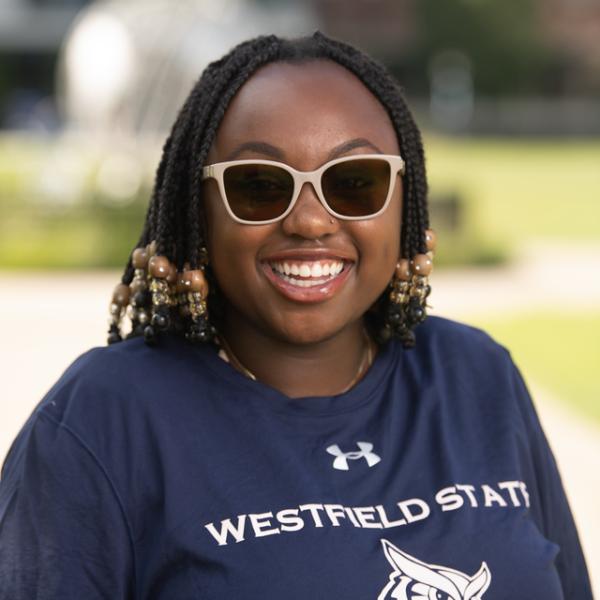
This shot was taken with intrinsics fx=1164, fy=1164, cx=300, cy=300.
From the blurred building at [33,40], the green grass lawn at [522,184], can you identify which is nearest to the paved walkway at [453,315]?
the green grass lawn at [522,184]

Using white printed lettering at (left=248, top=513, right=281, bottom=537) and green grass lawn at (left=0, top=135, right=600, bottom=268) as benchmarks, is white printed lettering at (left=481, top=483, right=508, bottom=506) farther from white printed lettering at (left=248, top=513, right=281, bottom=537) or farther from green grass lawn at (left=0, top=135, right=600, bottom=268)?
green grass lawn at (left=0, top=135, right=600, bottom=268)

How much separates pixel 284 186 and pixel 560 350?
7.37 metres

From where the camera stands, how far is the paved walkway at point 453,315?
6062mm

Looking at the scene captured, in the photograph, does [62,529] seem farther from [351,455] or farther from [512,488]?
[512,488]

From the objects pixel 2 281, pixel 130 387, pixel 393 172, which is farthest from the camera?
pixel 2 281

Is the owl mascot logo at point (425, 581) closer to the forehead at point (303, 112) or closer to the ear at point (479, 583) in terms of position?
the ear at point (479, 583)

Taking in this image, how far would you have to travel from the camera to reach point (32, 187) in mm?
18578

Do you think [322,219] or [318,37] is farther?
[318,37]

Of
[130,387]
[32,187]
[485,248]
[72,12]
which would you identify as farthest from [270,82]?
[72,12]

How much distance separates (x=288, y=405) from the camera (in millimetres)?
2102

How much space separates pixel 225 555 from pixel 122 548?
0.55 feet

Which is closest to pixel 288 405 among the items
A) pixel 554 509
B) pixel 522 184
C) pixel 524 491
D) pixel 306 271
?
pixel 306 271

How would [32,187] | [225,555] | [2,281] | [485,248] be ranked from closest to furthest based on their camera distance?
[225,555], [2,281], [485,248], [32,187]

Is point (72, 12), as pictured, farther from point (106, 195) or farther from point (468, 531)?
point (468, 531)
